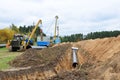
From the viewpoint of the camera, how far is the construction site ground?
50.5 feet

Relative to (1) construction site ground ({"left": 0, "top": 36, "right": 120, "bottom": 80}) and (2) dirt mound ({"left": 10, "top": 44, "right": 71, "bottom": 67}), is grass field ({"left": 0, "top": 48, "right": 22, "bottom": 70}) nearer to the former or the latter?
(1) construction site ground ({"left": 0, "top": 36, "right": 120, "bottom": 80})

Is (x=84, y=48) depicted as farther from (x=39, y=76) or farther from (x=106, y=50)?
(x=39, y=76)

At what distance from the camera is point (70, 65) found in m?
26.2

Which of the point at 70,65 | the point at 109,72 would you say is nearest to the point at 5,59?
the point at 70,65

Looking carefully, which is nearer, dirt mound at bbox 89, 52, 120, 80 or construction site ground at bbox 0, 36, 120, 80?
dirt mound at bbox 89, 52, 120, 80

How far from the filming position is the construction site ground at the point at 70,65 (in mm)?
15398

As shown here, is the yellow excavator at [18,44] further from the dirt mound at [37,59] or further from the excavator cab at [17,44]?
the dirt mound at [37,59]

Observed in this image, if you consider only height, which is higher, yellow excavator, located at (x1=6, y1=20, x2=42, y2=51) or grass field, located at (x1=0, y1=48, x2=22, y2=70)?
yellow excavator, located at (x1=6, y1=20, x2=42, y2=51)

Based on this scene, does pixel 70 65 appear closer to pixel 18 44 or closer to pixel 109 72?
pixel 109 72

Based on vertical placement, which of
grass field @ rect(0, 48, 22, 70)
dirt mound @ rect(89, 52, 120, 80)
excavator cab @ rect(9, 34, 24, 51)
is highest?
excavator cab @ rect(9, 34, 24, 51)

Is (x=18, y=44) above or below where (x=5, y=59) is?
above

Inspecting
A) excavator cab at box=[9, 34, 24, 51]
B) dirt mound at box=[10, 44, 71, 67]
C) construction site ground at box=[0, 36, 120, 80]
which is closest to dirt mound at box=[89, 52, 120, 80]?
construction site ground at box=[0, 36, 120, 80]

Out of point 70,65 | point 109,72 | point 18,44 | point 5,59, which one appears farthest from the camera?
point 18,44

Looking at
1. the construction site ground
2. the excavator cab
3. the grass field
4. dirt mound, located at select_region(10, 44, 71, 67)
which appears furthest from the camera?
the excavator cab
